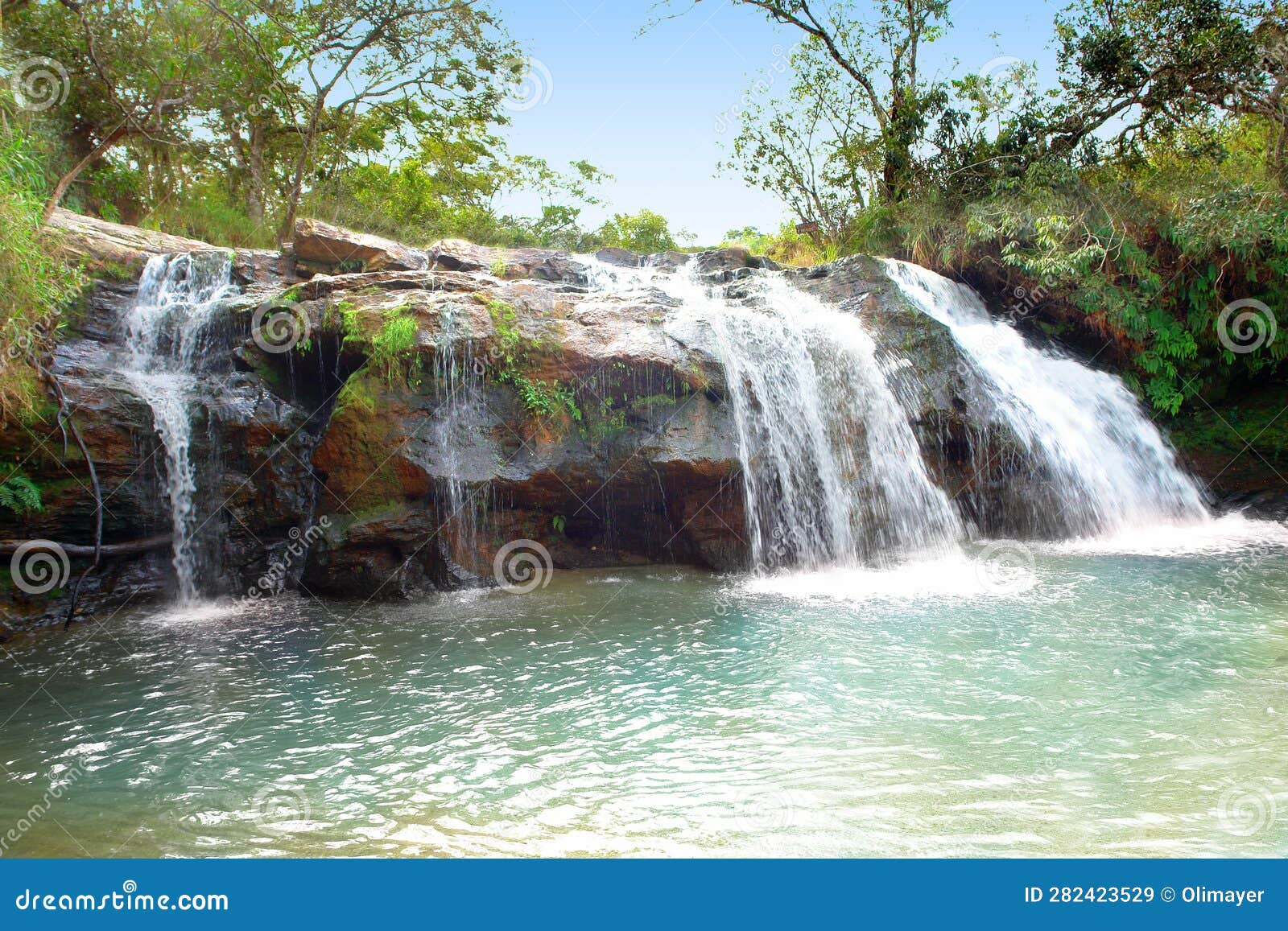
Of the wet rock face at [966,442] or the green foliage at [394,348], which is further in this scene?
the wet rock face at [966,442]

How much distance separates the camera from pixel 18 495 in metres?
6.92

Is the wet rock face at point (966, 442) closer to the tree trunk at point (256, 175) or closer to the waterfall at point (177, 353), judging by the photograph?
the waterfall at point (177, 353)

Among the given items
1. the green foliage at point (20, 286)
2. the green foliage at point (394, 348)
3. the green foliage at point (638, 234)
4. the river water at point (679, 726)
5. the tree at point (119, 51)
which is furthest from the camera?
the green foliage at point (638, 234)

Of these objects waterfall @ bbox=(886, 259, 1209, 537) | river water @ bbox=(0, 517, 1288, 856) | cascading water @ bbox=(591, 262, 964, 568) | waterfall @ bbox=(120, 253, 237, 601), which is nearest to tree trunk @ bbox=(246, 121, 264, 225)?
waterfall @ bbox=(120, 253, 237, 601)

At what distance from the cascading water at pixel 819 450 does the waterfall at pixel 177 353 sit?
5.66 metres

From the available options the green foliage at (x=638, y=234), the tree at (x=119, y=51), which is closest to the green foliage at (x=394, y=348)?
the tree at (x=119, y=51)

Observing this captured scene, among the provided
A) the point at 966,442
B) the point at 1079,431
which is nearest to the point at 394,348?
the point at 966,442

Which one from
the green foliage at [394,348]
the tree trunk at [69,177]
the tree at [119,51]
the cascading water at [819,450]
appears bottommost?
the cascading water at [819,450]

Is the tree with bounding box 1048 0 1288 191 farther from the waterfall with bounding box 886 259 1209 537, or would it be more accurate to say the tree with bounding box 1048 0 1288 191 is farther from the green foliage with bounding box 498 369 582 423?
the green foliage with bounding box 498 369 582 423

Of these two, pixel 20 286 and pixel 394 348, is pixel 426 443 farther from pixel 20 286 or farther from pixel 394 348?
pixel 20 286

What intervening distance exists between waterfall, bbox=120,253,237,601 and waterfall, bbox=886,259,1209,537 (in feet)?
29.8

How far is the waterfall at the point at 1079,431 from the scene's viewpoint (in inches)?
379

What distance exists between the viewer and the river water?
3279mm

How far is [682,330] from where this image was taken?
8.91 meters
